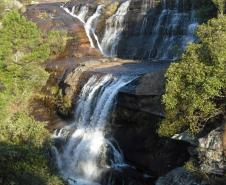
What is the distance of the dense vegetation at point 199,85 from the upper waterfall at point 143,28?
14788 mm

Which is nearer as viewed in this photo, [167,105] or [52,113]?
[167,105]

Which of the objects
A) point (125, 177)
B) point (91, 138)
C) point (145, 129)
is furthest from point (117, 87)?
point (125, 177)

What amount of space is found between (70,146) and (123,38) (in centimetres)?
1558

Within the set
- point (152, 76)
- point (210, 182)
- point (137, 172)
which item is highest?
point (152, 76)

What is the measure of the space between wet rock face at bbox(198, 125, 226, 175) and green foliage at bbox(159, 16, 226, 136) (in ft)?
4.11

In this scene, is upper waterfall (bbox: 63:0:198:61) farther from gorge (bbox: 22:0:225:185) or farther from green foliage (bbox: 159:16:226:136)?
green foliage (bbox: 159:16:226:136)

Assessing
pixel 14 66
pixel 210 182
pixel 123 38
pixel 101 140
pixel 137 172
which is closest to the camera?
pixel 210 182

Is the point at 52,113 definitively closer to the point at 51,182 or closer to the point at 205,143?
the point at 51,182

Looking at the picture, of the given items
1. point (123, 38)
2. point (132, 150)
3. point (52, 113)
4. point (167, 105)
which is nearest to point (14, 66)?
point (52, 113)

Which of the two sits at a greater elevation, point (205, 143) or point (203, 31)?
point (203, 31)

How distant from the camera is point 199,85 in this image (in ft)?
67.4

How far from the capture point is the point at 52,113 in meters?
34.9

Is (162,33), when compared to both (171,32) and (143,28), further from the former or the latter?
(143,28)

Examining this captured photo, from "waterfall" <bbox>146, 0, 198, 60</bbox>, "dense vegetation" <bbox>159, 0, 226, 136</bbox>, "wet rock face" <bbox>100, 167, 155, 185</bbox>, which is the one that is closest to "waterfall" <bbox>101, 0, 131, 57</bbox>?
"waterfall" <bbox>146, 0, 198, 60</bbox>
